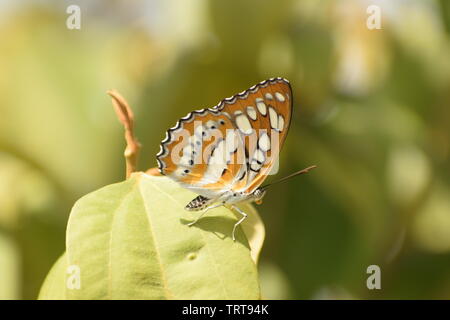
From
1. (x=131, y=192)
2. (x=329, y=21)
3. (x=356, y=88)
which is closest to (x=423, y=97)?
(x=356, y=88)

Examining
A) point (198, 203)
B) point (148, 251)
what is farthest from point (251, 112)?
point (148, 251)

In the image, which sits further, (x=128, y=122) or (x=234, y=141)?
(x=234, y=141)

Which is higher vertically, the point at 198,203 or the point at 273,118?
the point at 273,118

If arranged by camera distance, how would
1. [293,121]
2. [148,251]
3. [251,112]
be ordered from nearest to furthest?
[148,251], [251,112], [293,121]

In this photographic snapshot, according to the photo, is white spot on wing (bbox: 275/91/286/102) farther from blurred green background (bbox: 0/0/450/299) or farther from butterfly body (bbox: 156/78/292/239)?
blurred green background (bbox: 0/0/450/299)

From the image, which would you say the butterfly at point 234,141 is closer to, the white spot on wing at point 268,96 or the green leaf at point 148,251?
the white spot on wing at point 268,96

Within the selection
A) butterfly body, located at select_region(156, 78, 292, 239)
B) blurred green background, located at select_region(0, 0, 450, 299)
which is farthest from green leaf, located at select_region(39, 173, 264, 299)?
blurred green background, located at select_region(0, 0, 450, 299)

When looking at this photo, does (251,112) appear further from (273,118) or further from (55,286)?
(55,286)
